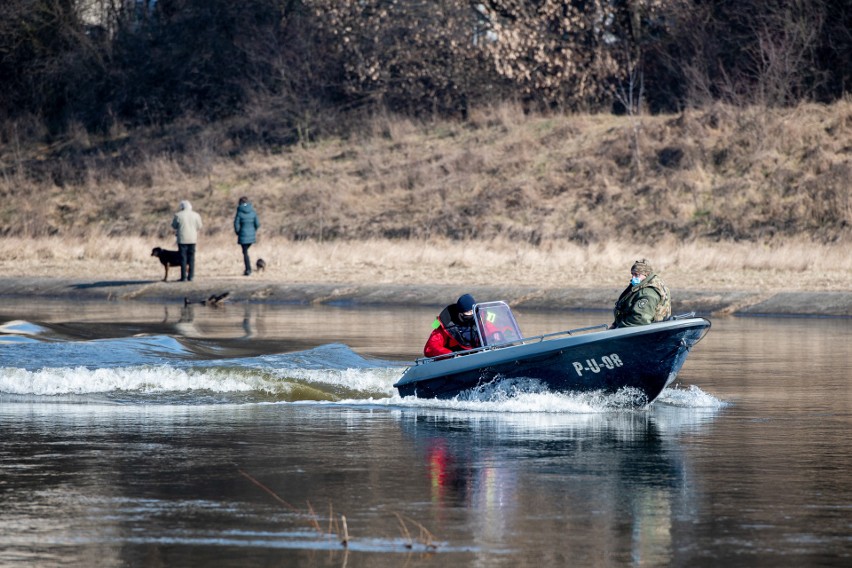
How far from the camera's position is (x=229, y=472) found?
10.4 m

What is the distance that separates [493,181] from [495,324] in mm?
30862

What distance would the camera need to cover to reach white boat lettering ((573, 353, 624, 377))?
13859 mm

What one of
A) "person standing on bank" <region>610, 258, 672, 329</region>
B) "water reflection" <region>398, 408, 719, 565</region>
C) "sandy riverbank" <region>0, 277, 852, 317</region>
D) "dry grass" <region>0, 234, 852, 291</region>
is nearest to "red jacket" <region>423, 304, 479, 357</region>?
"water reflection" <region>398, 408, 719, 565</region>

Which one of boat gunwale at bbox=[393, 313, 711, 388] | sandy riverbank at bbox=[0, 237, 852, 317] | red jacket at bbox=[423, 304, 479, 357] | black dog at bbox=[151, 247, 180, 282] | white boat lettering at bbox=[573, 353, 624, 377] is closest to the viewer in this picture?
boat gunwale at bbox=[393, 313, 711, 388]

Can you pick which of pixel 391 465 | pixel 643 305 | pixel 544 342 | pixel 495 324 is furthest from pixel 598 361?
pixel 391 465

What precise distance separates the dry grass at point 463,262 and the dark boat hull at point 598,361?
51.5 ft

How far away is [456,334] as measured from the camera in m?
15.1

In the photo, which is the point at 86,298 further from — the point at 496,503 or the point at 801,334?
the point at 496,503

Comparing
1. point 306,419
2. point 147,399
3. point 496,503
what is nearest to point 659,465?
point 496,503

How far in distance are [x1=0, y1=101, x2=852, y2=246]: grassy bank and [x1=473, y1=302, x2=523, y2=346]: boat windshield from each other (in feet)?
74.0

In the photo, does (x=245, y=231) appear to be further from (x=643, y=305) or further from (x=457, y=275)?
(x=643, y=305)

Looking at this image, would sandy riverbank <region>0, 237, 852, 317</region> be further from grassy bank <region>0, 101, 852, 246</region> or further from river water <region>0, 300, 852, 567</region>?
river water <region>0, 300, 852, 567</region>

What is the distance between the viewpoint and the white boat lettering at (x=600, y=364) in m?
13.9

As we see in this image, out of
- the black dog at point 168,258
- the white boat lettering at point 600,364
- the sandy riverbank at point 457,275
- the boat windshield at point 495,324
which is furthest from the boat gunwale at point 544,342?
the black dog at point 168,258
